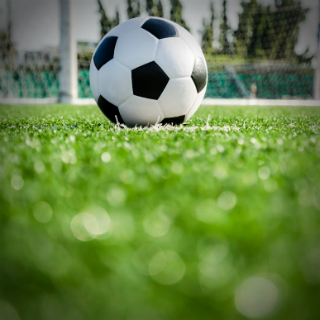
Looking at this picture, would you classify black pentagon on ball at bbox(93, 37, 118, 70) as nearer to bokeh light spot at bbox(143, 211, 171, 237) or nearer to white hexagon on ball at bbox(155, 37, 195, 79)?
white hexagon on ball at bbox(155, 37, 195, 79)

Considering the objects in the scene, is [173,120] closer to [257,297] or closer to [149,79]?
[149,79]

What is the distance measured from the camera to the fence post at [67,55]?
15055 mm

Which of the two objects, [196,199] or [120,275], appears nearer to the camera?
[120,275]

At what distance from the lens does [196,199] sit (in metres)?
1.36

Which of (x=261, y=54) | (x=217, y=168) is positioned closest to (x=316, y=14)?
(x=261, y=54)

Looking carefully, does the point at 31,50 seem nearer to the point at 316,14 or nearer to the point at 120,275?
the point at 316,14

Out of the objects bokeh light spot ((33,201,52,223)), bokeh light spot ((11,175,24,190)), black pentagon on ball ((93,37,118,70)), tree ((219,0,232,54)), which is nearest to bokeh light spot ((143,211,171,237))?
bokeh light spot ((33,201,52,223))

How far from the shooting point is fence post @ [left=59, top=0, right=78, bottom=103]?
15055 mm

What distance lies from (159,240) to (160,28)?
9.94 ft

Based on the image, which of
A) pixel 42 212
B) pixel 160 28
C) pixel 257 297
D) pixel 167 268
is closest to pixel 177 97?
pixel 160 28

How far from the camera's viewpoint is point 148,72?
133 inches

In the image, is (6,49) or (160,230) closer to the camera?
(160,230)

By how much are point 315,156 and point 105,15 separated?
2992 cm

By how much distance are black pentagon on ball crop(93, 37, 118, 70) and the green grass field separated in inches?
77.8
